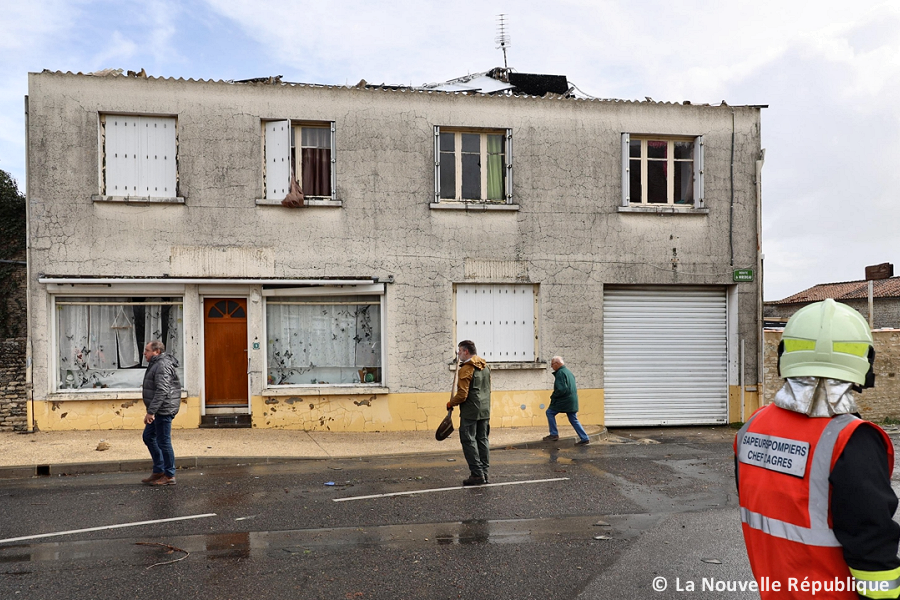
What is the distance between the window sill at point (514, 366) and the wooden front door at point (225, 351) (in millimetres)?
3967

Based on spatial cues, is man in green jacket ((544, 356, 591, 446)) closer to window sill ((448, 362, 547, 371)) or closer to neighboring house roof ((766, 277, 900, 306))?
window sill ((448, 362, 547, 371))

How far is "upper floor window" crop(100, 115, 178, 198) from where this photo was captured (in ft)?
43.5

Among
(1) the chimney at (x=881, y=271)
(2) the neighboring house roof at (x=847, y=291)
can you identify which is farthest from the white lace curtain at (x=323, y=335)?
(2) the neighboring house roof at (x=847, y=291)

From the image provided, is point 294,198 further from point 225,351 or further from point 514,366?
point 514,366

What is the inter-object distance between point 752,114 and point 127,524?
1394 centimetres

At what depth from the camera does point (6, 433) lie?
41.6ft

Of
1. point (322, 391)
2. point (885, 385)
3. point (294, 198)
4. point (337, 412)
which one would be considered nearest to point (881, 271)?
point (885, 385)

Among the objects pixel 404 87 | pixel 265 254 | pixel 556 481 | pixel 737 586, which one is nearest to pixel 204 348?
pixel 265 254

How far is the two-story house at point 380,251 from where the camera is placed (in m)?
13.2

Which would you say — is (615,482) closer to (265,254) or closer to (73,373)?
(265,254)

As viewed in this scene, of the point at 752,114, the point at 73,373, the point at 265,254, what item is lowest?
the point at 73,373

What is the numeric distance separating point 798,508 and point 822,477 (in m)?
0.14

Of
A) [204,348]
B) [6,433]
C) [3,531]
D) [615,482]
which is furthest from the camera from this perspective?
[204,348]

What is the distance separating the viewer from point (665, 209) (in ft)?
48.7
